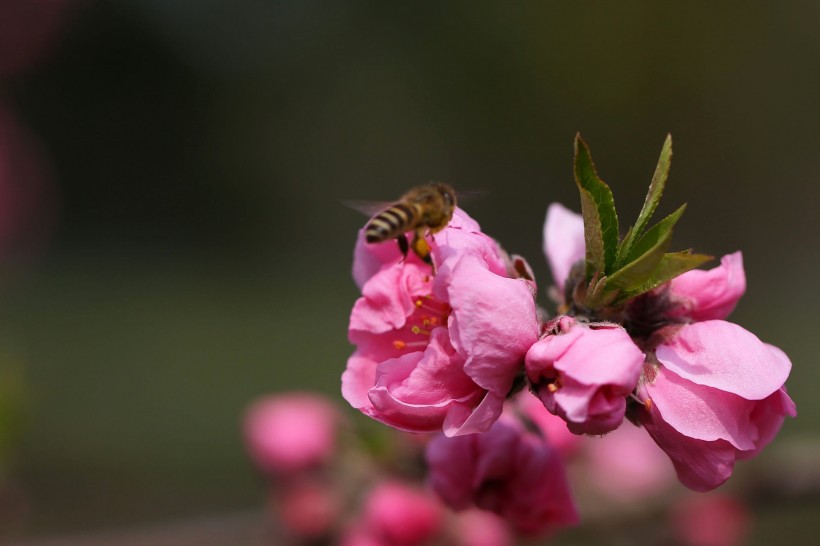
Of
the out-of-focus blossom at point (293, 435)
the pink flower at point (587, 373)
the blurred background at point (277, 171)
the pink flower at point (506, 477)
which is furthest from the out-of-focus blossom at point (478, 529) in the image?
the blurred background at point (277, 171)

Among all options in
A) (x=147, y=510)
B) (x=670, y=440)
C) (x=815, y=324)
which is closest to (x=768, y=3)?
(x=815, y=324)

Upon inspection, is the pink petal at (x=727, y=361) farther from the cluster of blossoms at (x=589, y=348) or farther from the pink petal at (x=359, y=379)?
the pink petal at (x=359, y=379)

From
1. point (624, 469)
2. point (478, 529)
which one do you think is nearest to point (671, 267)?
point (478, 529)

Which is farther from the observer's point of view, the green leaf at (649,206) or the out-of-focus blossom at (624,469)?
the out-of-focus blossom at (624,469)

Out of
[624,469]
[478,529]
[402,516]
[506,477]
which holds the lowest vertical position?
[624,469]

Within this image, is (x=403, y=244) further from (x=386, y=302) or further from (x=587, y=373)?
(x=587, y=373)

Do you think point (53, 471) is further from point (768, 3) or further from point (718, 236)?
point (768, 3)

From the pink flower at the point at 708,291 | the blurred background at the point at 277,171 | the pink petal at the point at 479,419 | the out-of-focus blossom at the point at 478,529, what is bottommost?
the blurred background at the point at 277,171
